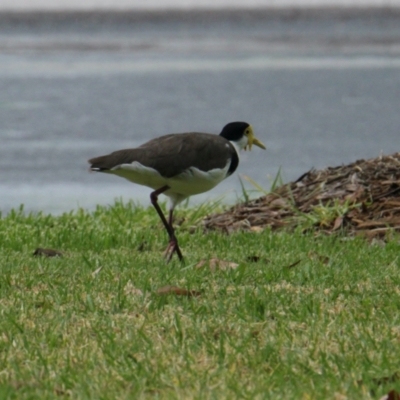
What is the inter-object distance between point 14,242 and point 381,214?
2847 millimetres

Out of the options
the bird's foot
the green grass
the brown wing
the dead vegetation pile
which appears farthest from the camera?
the dead vegetation pile

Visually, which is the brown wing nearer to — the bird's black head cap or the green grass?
the bird's black head cap

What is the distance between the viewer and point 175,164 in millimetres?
7379

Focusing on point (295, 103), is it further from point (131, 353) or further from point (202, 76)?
point (131, 353)

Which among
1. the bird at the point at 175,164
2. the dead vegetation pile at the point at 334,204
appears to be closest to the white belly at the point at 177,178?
the bird at the point at 175,164

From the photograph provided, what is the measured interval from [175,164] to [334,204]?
251 cm

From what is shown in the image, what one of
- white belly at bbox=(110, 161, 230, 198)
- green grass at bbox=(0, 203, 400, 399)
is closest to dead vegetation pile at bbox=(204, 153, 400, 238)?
green grass at bbox=(0, 203, 400, 399)

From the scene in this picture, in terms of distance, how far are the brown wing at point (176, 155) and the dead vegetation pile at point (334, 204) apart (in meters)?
1.74

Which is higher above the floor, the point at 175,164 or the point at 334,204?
the point at 175,164

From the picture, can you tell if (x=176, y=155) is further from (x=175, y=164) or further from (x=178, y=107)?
(x=178, y=107)

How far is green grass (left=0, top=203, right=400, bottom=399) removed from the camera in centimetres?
454

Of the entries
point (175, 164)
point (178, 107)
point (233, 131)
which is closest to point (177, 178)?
point (175, 164)

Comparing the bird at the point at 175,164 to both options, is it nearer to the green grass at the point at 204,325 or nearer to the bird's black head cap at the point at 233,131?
the bird's black head cap at the point at 233,131

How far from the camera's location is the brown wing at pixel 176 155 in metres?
7.26
